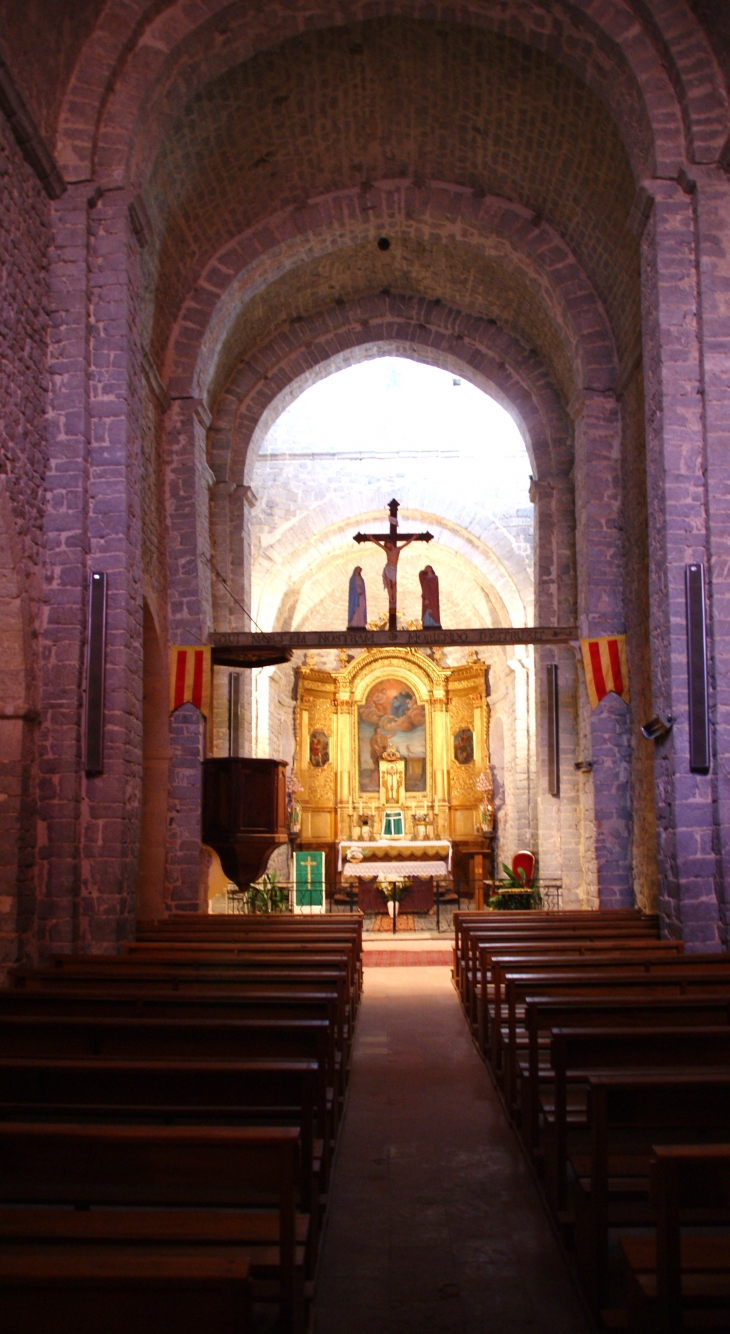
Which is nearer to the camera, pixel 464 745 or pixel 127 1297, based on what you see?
pixel 127 1297

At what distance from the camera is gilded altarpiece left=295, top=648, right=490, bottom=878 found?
2478 centimetres

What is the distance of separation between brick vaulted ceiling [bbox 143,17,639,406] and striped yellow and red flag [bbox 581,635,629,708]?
3551 millimetres

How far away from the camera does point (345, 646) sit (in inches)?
500

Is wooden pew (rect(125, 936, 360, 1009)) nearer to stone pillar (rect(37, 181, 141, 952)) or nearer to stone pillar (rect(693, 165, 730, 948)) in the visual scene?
stone pillar (rect(37, 181, 141, 952))

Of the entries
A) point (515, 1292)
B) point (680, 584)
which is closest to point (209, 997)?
point (515, 1292)

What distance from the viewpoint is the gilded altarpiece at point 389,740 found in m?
24.8

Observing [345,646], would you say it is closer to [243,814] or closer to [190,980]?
[243,814]

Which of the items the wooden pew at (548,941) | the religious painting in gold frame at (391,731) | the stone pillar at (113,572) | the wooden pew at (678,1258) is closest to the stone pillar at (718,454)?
the wooden pew at (548,941)

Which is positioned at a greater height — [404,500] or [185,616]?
[404,500]

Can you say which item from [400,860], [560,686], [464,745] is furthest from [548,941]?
[464,745]

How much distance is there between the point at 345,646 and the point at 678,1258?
33.6ft

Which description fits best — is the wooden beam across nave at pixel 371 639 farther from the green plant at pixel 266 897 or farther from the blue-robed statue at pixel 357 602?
the green plant at pixel 266 897

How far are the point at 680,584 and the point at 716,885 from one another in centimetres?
255

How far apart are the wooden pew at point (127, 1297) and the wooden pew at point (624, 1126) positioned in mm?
1469
